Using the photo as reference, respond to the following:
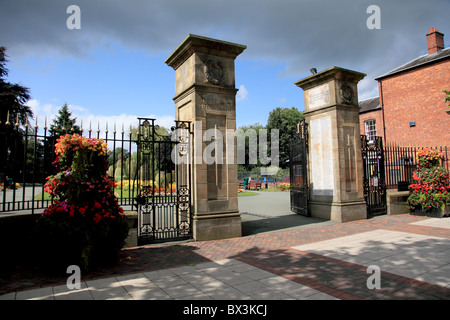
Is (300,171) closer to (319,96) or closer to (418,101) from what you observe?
(319,96)

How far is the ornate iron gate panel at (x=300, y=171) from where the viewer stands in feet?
34.5

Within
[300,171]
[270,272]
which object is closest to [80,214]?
[270,272]

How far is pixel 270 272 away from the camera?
475cm

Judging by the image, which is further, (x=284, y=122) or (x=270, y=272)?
(x=284, y=122)

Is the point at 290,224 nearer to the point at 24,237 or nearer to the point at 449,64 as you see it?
the point at 24,237

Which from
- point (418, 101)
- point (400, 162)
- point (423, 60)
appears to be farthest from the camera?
point (423, 60)

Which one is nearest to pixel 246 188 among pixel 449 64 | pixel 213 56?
pixel 449 64

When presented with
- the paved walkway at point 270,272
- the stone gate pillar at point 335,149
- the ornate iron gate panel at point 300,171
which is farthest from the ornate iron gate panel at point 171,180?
the stone gate pillar at point 335,149

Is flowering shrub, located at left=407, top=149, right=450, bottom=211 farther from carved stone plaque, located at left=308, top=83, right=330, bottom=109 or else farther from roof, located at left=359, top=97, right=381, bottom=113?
roof, located at left=359, top=97, right=381, bottom=113

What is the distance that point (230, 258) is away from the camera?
5648 millimetres

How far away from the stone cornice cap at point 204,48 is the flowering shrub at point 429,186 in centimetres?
887

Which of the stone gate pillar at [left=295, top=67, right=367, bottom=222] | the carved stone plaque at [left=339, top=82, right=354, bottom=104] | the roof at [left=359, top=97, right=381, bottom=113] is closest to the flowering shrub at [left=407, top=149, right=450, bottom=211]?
the stone gate pillar at [left=295, top=67, right=367, bottom=222]

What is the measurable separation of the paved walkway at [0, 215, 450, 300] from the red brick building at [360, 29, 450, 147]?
17.5 meters

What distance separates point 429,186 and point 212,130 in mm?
9120
